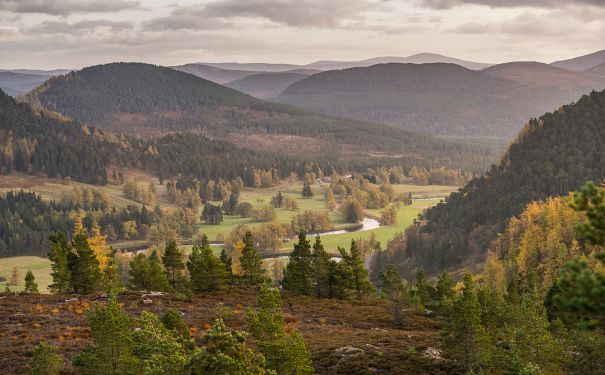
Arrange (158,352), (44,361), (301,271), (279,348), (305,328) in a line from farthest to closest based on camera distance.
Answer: (301,271) → (305,328) → (279,348) → (44,361) → (158,352)

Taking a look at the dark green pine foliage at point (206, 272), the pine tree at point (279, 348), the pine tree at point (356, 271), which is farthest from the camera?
the pine tree at point (356, 271)

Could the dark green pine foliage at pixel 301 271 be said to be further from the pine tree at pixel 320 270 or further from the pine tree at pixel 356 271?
the pine tree at pixel 356 271

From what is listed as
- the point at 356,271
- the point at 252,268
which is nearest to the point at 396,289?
the point at 356,271

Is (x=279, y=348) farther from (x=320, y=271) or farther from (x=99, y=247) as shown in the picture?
(x=99, y=247)

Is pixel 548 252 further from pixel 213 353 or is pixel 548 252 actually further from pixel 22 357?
pixel 213 353

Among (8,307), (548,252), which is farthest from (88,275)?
(548,252)

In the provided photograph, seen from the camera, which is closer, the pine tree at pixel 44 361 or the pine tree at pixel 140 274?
the pine tree at pixel 44 361

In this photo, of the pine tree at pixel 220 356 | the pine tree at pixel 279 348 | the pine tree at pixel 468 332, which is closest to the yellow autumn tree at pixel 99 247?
the pine tree at pixel 279 348

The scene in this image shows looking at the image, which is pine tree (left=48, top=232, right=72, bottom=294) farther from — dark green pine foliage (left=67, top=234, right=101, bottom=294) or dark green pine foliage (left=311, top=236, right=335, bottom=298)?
dark green pine foliage (left=311, top=236, right=335, bottom=298)
